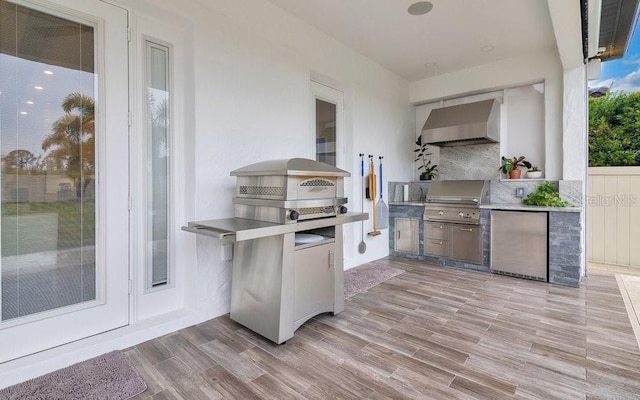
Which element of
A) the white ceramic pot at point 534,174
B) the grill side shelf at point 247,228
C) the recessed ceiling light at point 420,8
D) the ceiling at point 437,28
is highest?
the ceiling at point 437,28

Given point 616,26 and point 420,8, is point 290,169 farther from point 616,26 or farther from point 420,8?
point 616,26

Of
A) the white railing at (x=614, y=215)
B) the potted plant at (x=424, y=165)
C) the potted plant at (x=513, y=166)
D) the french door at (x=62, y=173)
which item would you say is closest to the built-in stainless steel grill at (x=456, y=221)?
the potted plant at (x=513, y=166)

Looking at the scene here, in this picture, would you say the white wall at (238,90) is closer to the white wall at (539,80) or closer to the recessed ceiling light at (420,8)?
the recessed ceiling light at (420,8)

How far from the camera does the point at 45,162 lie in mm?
1947

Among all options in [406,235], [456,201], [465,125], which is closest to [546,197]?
[456,201]

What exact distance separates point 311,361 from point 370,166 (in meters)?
3.01

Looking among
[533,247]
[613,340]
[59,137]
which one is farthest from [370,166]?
[59,137]

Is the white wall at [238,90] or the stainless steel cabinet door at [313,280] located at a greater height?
the white wall at [238,90]

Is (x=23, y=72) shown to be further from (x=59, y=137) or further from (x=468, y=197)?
(x=468, y=197)

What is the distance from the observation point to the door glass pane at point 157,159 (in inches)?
94.5

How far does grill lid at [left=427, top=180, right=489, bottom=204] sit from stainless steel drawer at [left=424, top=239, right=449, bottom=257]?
588mm

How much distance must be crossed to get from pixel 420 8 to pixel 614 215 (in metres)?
3.75

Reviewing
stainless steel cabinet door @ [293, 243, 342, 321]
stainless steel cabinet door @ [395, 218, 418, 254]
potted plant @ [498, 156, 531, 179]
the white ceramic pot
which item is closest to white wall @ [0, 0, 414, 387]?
stainless steel cabinet door @ [293, 243, 342, 321]

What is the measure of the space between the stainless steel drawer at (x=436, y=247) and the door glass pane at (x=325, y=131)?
1771 mm
